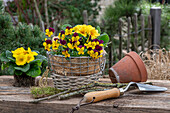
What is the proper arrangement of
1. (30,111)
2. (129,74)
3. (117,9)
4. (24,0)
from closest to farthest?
(30,111) → (129,74) → (117,9) → (24,0)

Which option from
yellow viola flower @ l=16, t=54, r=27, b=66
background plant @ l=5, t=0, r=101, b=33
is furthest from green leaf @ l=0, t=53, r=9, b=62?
background plant @ l=5, t=0, r=101, b=33

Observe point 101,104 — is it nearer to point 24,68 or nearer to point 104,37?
point 104,37

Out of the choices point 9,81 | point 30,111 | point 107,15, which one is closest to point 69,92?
point 30,111

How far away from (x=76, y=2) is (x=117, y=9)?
3.57 feet

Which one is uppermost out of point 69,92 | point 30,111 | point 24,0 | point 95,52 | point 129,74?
point 24,0

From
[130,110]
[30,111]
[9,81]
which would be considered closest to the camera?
[130,110]

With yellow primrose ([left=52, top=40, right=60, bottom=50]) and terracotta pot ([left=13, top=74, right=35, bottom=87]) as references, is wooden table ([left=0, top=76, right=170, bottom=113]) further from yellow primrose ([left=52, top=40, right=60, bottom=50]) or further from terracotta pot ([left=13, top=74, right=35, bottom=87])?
yellow primrose ([left=52, top=40, right=60, bottom=50])

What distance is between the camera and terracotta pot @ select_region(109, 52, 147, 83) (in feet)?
5.67

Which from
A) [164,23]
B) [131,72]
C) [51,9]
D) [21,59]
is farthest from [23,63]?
[51,9]

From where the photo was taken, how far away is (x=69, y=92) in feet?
4.95

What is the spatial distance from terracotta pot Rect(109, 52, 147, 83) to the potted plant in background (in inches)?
22.7

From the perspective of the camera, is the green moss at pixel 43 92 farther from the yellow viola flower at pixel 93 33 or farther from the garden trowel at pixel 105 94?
the yellow viola flower at pixel 93 33

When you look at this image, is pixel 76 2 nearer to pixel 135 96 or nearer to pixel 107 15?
pixel 107 15

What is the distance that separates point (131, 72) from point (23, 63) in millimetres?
800
